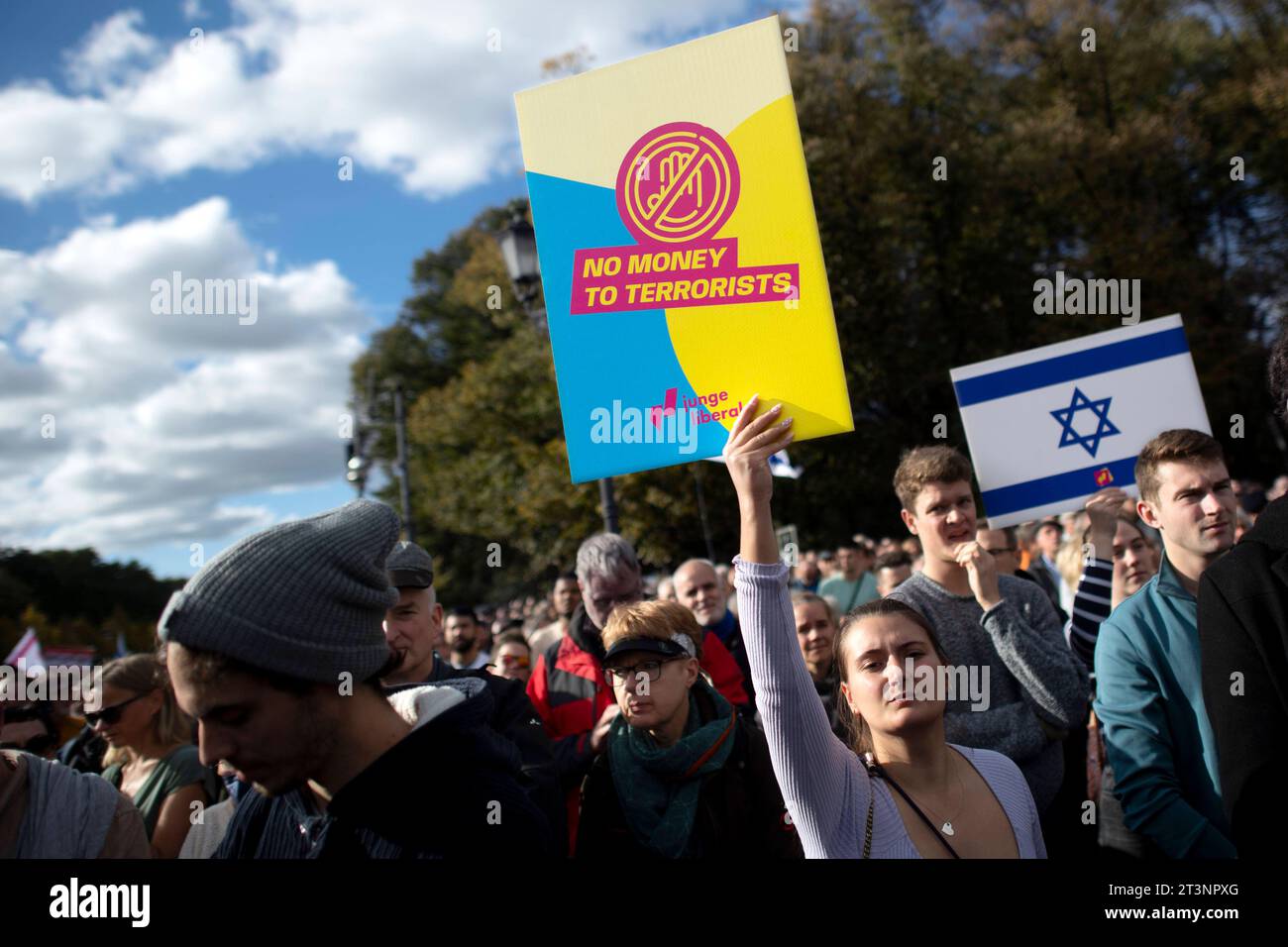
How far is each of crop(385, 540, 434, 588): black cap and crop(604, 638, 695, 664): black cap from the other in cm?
63

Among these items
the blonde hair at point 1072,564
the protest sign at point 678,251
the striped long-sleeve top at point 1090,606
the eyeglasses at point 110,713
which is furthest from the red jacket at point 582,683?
the blonde hair at point 1072,564

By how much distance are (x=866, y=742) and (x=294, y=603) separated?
1521mm

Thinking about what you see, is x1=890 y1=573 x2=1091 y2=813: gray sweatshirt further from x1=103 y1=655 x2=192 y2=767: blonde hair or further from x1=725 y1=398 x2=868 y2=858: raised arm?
x1=103 y1=655 x2=192 y2=767: blonde hair

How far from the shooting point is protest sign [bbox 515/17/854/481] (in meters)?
2.45

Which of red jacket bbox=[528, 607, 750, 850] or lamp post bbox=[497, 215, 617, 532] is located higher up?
lamp post bbox=[497, 215, 617, 532]

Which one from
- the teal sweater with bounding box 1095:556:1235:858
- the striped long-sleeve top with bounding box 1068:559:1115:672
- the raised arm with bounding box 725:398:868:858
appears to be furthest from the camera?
the striped long-sleeve top with bounding box 1068:559:1115:672

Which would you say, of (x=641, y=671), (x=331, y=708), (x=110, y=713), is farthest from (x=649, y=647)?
(x=110, y=713)

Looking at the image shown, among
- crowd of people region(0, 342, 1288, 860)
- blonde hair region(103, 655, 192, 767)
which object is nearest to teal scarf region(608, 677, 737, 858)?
crowd of people region(0, 342, 1288, 860)

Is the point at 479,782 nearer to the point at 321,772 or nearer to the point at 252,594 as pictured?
the point at 321,772

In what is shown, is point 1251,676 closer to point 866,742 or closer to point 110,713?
point 866,742

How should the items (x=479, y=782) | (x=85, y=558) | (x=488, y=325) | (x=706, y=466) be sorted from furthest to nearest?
(x=488, y=325) → (x=85, y=558) → (x=706, y=466) → (x=479, y=782)

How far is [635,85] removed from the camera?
2.55 meters
